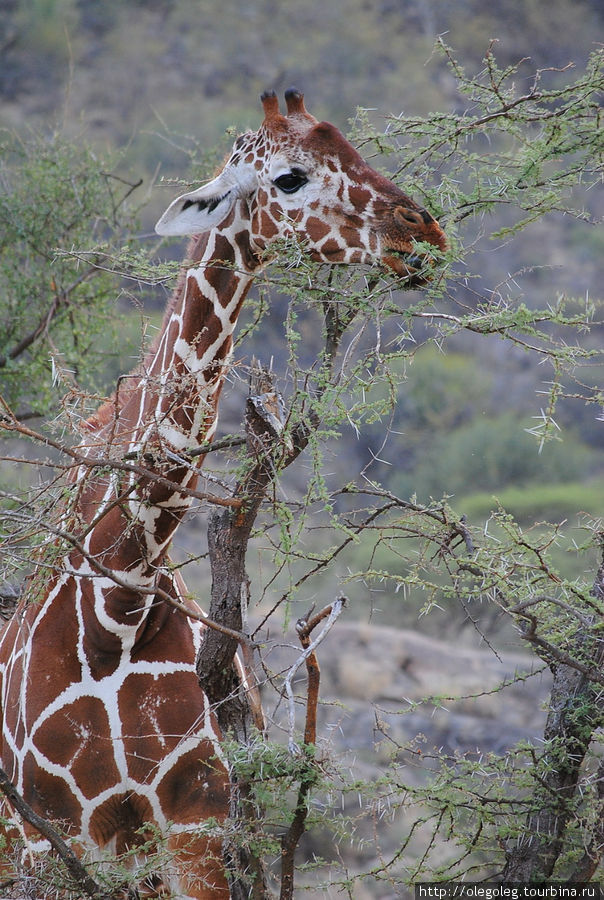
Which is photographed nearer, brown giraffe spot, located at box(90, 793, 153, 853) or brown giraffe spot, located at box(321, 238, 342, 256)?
brown giraffe spot, located at box(321, 238, 342, 256)

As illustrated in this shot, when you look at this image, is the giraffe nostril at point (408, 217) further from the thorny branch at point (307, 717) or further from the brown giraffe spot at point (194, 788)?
the brown giraffe spot at point (194, 788)

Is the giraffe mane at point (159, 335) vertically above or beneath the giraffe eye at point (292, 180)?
beneath

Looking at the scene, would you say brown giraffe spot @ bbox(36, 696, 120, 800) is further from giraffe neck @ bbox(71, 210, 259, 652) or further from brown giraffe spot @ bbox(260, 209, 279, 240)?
brown giraffe spot @ bbox(260, 209, 279, 240)

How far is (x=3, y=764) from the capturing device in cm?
360

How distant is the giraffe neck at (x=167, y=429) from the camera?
10.5ft

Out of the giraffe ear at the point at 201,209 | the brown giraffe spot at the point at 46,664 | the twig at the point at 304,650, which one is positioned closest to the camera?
the twig at the point at 304,650

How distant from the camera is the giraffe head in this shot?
10.3ft

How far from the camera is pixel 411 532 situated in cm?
342

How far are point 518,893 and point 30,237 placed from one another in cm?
462

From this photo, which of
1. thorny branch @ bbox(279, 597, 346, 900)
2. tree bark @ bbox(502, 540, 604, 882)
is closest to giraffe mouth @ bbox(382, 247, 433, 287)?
thorny branch @ bbox(279, 597, 346, 900)

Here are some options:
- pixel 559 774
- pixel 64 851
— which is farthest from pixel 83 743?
pixel 559 774

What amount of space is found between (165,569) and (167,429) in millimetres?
462

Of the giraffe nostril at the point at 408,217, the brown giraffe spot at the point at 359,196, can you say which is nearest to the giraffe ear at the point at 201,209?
the brown giraffe spot at the point at 359,196

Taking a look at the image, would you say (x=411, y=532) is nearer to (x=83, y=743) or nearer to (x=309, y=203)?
(x=309, y=203)
